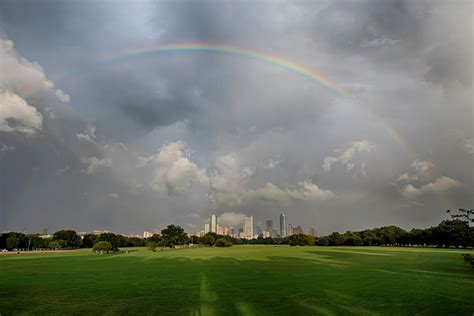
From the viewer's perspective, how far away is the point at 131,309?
759 inches

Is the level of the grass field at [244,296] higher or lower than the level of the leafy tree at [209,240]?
lower

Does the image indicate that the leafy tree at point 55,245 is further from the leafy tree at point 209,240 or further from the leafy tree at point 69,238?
the leafy tree at point 209,240

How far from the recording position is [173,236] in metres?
144

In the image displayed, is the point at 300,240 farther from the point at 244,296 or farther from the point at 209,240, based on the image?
the point at 244,296

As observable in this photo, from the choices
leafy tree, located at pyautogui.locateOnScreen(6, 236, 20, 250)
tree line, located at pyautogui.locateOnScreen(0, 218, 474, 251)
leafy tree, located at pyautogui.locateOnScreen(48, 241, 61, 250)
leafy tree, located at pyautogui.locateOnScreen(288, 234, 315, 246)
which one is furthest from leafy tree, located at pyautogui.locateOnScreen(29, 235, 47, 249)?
leafy tree, located at pyautogui.locateOnScreen(288, 234, 315, 246)

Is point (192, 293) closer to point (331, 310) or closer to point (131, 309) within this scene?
point (131, 309)

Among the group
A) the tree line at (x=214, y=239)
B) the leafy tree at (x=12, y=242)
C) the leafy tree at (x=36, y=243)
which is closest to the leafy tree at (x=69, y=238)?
the tree line at (x=214, y=239)

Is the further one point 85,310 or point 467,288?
point 467,288

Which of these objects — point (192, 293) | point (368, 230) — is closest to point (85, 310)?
point (192, 293)

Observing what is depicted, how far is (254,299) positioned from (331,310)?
5.13 m

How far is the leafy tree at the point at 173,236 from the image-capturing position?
5615 inches

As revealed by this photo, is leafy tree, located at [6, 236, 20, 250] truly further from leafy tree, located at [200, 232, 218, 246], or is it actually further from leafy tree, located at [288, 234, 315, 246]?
leafy tree, located at [288, 234, 315, 246]

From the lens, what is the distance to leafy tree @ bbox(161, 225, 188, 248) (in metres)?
143

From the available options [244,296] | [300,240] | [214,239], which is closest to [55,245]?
[214,239]
